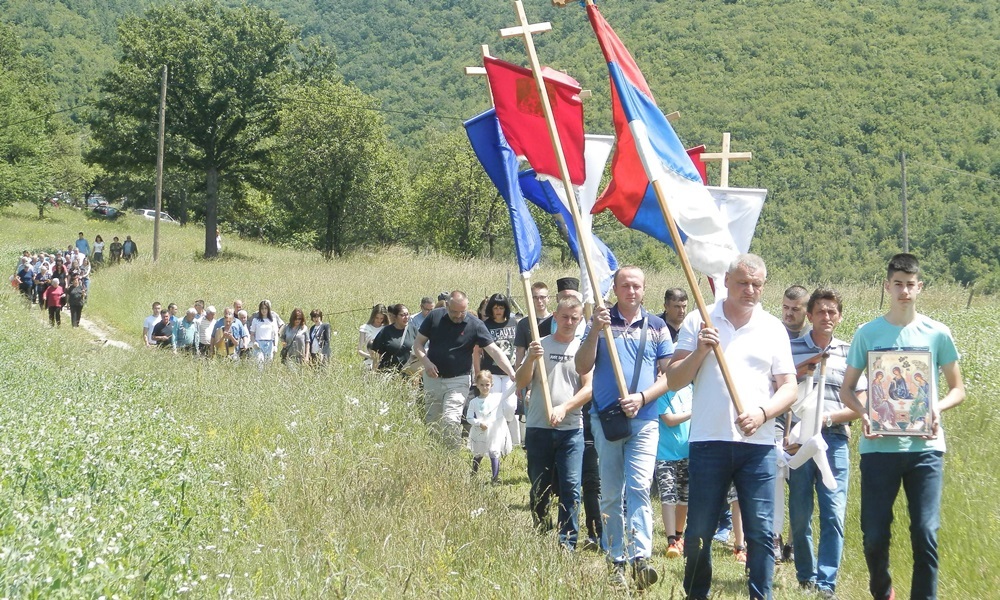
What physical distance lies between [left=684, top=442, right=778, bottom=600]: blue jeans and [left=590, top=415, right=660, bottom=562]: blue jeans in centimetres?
93

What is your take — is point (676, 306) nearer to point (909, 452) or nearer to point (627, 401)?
point (627, 401)

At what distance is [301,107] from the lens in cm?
4594

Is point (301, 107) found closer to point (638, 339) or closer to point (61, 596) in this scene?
point (638, 339)

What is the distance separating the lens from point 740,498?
5945mm

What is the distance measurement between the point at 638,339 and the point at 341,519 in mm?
2196

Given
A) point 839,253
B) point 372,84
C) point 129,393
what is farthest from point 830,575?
point 372,84

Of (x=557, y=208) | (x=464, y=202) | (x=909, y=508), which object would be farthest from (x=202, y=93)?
(x=909, y=508)

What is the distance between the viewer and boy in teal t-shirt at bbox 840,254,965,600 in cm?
599

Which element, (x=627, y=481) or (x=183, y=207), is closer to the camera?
(x=627, y=481)

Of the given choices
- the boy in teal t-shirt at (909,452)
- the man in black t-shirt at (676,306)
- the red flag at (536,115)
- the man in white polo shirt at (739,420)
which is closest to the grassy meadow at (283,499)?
the man in white polo shirt at (739,420)

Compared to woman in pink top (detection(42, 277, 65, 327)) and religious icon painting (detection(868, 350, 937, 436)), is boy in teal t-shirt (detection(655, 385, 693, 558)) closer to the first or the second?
religious icon painting (detection(868, 350, 937, 436))

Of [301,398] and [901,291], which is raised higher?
[901,291]

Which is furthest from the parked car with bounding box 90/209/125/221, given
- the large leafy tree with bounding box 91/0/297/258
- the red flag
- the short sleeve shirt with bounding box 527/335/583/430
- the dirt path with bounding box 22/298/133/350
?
the short sleeve shirt with bounding box 527/335/583/430

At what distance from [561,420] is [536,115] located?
2721 mm
